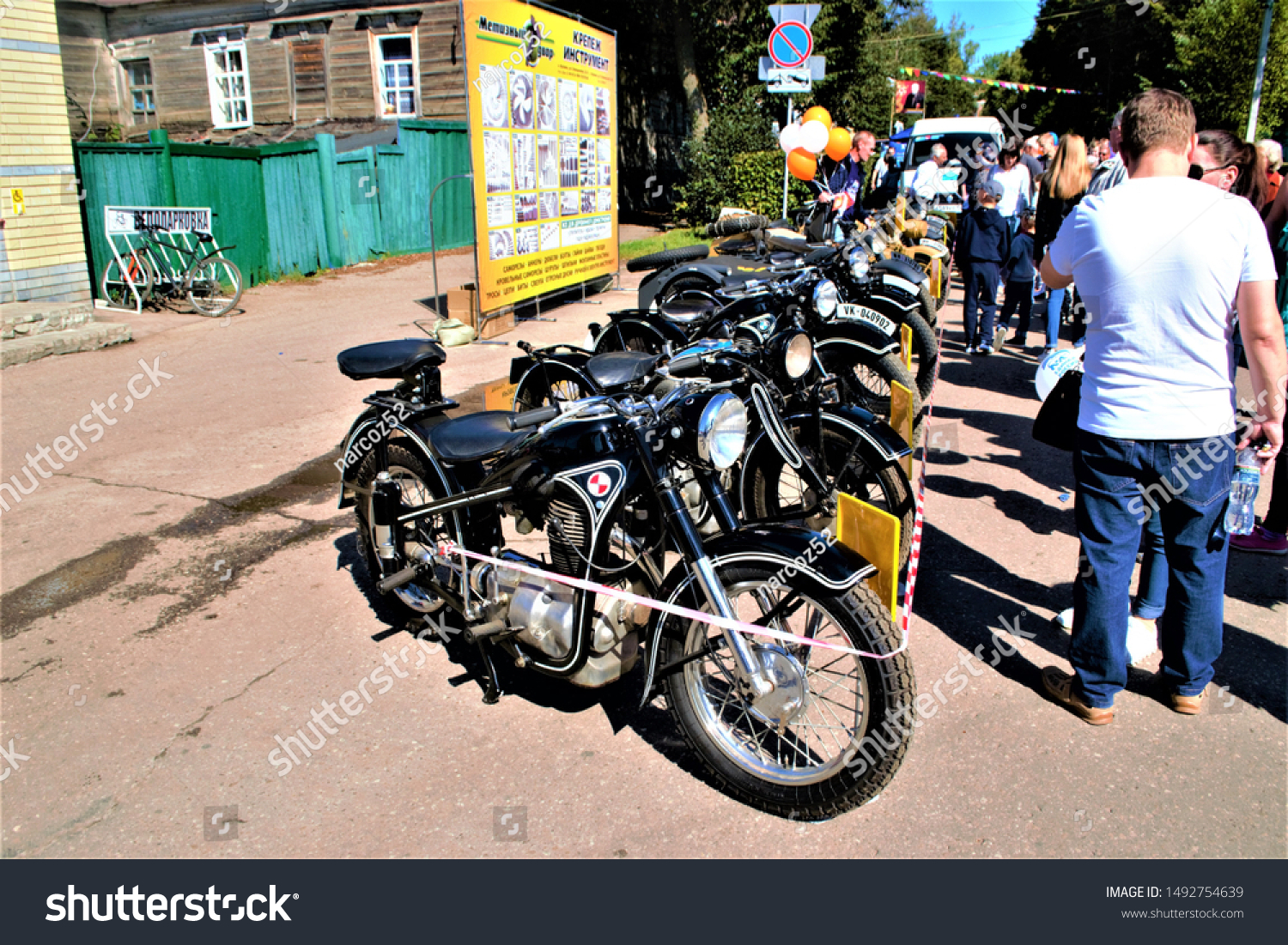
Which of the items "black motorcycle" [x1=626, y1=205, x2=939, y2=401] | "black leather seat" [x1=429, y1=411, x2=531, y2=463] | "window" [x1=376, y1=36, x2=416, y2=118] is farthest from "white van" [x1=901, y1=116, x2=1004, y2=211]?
"black leather seat" [x1=429, y1=411, x2=531, y2=463]

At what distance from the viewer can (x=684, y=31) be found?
73.5 feet

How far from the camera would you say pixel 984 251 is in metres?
8.77

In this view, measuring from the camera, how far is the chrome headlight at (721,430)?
2.70 m

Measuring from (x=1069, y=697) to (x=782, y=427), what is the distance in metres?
1.48

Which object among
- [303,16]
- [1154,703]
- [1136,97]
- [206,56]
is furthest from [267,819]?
[206,56]

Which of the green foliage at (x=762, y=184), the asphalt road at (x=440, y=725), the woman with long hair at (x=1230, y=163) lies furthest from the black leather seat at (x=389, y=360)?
the green foliage at (x=762, y=184)

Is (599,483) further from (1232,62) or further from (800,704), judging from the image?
(1232,62)

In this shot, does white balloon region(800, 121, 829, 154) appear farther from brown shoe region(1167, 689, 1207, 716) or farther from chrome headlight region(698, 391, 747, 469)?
chrome headlight region(698, 391, 747, 469)

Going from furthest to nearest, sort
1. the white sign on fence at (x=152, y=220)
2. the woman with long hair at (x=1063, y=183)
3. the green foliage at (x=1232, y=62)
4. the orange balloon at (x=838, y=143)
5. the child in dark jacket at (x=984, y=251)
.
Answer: the green foliage at (x=1232, y=62)
the orange balloon at (x=838, y=143)
the white sign on fence at (x=152, y=220)
the child in dark jacket at (x=984, y=251)
the woman with long hair at (x=1063, y=183)

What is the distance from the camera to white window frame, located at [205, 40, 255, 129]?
21.7 metres

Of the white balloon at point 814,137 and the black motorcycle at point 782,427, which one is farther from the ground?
the white balloon at point 814,137

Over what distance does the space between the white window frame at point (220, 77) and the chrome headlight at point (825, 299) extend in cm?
2110

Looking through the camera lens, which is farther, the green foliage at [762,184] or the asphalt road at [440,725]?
the green foliage at [762,184]

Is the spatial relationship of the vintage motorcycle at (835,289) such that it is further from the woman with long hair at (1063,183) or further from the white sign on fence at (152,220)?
the white sign on fence at (152,220)
